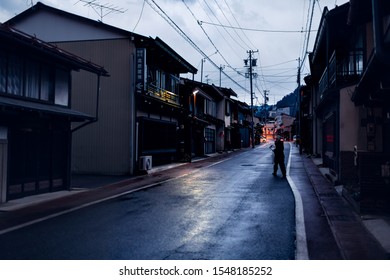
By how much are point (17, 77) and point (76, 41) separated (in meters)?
9.49

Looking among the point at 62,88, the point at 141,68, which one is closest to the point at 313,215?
the point at 62,88

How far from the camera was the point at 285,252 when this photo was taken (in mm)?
5793

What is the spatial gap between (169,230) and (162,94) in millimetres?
17232

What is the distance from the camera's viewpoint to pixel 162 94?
77.9 feet

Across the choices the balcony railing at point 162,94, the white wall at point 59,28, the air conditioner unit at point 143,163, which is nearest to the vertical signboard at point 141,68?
the balcony railing at point 162,94

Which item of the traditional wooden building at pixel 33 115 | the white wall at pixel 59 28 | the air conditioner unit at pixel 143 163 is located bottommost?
the air conditioner unit at pixel 143 163

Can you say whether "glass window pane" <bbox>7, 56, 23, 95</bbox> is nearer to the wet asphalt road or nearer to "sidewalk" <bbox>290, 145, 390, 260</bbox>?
the wet asphalt road

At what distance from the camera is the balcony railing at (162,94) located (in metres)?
21.6

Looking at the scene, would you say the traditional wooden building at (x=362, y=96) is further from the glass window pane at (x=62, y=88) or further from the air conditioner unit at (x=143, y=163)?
the glass window pane at (x=62, y=88)

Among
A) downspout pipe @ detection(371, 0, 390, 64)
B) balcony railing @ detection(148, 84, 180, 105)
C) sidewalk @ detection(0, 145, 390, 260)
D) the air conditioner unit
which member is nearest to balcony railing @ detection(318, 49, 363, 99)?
sidewalk @ detection(0, 145, 390, 260)

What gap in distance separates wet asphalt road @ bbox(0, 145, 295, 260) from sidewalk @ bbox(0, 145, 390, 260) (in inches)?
16.3

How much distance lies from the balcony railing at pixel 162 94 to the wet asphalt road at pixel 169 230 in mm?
10748

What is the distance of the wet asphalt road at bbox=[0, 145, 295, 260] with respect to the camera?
5.82 m

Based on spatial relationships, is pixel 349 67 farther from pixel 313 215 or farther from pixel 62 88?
pixel 62 88
